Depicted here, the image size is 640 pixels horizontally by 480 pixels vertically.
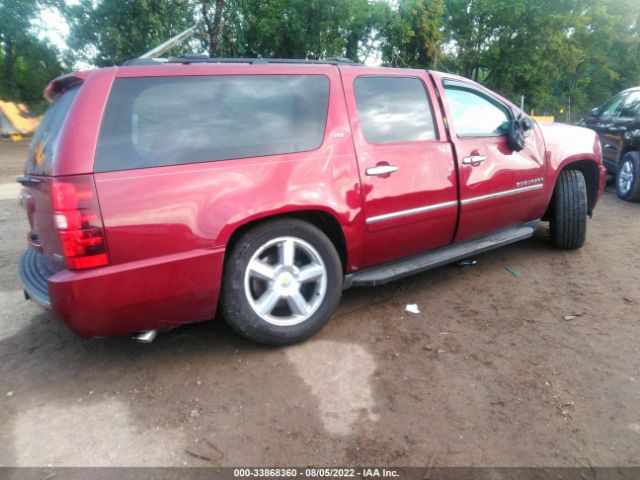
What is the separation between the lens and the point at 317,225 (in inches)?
115

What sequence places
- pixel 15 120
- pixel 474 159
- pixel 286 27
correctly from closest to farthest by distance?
pixel 474 159, pixel 286 27, pixel 15 120

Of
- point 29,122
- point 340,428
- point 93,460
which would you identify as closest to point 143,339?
point 93,460

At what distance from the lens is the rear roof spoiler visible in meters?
2.37

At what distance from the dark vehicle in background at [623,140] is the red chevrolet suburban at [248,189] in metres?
4.19

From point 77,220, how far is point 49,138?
61 cm

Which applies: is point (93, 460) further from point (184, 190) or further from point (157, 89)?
point (157, 89)

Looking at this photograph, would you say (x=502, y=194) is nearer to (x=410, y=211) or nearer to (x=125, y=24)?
(x=410, y=211)

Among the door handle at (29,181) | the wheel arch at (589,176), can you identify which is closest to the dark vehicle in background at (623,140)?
the wheel arch at (589,176)

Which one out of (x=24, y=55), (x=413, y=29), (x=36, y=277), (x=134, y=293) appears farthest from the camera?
(x=24, y=55)

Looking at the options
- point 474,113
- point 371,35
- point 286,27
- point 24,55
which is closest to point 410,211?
point 474,113

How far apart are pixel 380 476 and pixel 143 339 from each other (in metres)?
1.42

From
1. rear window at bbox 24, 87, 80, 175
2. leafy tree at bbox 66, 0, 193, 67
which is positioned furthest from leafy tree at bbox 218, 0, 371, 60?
rear window at bbox 24, 87, 80, 175

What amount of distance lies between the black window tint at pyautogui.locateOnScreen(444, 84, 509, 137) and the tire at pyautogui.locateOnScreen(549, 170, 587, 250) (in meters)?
0.91

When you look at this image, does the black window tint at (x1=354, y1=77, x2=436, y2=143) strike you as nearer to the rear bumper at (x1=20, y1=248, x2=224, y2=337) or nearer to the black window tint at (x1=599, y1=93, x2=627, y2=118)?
the rear bumper at (x1=20, y1=248, x2=224, y2=337)
